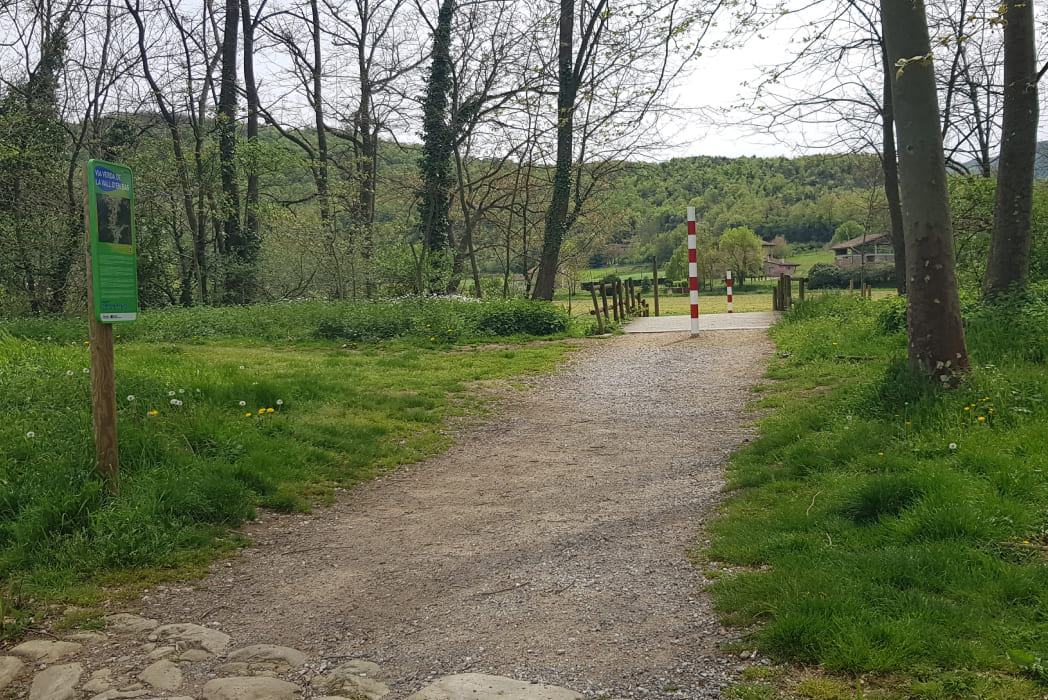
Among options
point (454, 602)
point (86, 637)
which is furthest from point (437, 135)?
point (86, 637)

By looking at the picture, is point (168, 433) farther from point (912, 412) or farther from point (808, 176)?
point (808, 176)

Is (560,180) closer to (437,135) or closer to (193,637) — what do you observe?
(437,135)

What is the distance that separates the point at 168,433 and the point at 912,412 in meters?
5.83

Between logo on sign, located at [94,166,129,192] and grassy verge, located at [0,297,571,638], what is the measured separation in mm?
1761

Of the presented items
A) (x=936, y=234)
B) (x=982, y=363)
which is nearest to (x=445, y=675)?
(x=936, y=234)

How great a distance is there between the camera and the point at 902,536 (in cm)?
388

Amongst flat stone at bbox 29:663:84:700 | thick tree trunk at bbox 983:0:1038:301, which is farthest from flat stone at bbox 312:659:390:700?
thick tree trunk at bbox 983:0:1038:301

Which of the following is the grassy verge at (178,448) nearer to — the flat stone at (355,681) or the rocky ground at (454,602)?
the rocky ground at (454,602)

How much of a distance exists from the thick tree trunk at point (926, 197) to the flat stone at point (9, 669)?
6.42 metres

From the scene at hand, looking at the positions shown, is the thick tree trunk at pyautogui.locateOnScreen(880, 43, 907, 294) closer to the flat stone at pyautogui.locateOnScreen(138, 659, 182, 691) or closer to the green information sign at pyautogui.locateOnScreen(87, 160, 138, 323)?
the green information sign at pyautogui.locateOnScreen(87, 160, 138, 323)

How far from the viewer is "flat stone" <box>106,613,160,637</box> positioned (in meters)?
3.62

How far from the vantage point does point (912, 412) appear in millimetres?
5992

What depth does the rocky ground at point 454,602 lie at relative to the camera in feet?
10.0

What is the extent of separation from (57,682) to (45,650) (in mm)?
348
